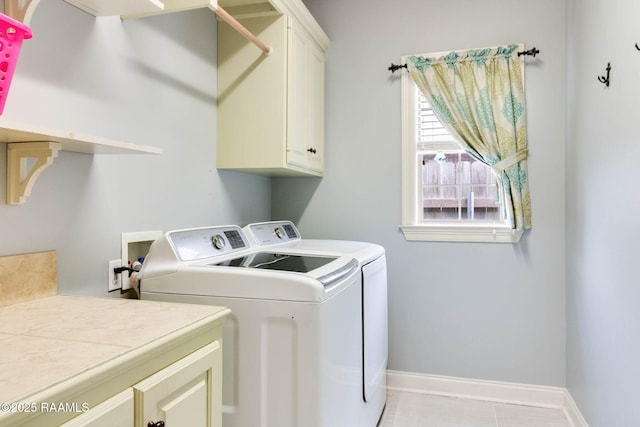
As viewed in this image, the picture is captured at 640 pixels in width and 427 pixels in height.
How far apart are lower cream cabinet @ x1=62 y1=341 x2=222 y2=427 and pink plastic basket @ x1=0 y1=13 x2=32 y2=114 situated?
0.67 m

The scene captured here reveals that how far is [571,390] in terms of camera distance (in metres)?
2.40

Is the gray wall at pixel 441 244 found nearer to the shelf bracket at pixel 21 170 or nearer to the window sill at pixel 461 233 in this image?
the window sill at pixel 461 233

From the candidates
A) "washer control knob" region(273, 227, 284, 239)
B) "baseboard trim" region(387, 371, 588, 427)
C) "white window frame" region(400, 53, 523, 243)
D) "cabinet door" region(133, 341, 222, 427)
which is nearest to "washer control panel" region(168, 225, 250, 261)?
"washer control knob" region(273, 227, 284, 239)

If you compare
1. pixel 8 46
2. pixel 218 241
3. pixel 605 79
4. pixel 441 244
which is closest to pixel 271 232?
pixel 218 241

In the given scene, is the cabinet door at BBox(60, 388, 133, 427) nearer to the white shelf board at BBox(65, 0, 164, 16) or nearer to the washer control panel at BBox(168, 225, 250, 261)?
the washer control panel at BBox(168, 225, 250, 261)

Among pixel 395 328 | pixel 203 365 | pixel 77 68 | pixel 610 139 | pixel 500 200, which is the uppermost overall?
pixel 77 68

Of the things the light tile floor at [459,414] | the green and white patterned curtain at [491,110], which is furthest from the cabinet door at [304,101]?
the light tile floor at [459,414]

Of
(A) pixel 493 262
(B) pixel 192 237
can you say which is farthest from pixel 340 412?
(A) pixel 493 262

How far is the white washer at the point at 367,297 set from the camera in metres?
1.95

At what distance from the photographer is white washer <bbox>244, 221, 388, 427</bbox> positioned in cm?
195

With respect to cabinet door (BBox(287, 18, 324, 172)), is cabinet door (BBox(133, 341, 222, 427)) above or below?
below

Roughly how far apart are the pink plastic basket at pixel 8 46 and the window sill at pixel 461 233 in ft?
7.24

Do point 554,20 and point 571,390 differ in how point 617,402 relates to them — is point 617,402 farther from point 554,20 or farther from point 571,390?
point 554,20

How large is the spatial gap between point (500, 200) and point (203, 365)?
82.3 inches
